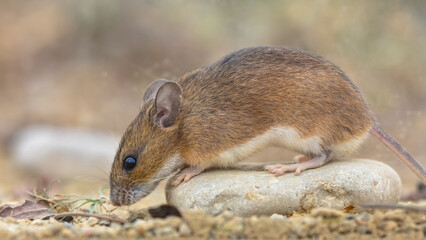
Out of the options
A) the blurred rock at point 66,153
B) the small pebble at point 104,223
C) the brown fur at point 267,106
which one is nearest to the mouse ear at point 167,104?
the brown fur at point 267,106

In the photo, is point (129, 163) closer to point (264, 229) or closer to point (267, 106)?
point (267, 106)

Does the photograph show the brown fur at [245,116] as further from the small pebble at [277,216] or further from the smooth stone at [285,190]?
the small pebble at [277,216]

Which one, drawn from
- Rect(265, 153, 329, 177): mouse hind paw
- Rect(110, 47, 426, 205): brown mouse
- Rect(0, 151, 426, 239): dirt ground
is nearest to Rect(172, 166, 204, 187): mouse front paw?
Rect(110, 47, 426, 205): brown mouse

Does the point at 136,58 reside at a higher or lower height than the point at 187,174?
higher

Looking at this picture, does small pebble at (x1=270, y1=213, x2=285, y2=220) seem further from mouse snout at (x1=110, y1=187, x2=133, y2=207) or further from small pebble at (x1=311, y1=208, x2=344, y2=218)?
mouse snout at (x1=110, y1=187, x2=133, y2=207)

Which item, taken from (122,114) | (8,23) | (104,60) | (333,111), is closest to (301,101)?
(333,111)

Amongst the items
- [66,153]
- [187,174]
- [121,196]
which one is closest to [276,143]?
[187,174]
